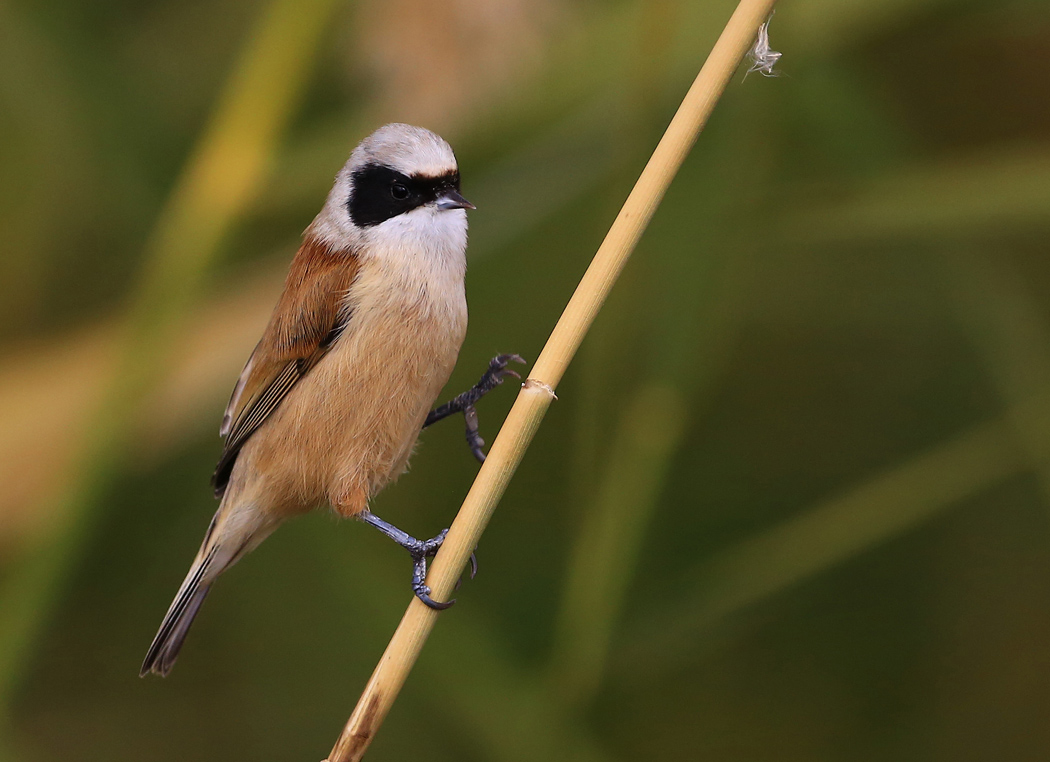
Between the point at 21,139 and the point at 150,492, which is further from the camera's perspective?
the point at 21,139

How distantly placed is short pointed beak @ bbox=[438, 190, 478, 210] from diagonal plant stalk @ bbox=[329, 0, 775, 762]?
61cm

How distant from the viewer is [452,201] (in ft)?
6.09

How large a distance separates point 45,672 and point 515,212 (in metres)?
1.79

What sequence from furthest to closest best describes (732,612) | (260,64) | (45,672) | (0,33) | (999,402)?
(45,672)
(0,33)
(999,402)
(732,612)
(260,64)

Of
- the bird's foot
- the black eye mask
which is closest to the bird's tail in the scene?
the bird's foot

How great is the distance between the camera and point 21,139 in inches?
Result: 112

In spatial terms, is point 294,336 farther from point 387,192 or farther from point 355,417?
point 387,192

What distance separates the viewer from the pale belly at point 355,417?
1853mm

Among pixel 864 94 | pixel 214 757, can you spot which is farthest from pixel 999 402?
pixel 214 757

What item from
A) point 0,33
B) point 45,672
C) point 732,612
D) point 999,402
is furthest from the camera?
point 45,672

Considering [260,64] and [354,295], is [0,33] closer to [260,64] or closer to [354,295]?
[260,64]

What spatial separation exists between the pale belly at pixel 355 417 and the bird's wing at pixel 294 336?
0.03m

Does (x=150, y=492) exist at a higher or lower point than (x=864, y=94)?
lower

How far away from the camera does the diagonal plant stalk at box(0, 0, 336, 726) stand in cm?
182
